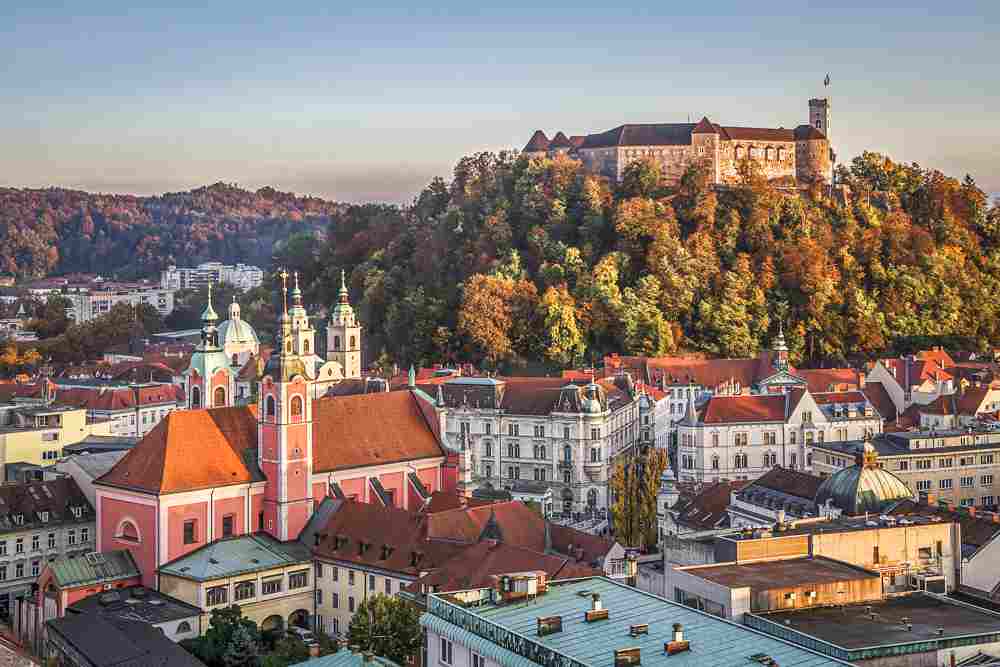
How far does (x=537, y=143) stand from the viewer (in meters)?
113

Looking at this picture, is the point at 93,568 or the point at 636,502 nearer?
the point at 93,568

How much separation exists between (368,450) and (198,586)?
9.67 m

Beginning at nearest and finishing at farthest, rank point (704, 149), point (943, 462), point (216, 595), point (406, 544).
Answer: point (406, 544), point (216, 595), point (943, 462), point (704, 149)

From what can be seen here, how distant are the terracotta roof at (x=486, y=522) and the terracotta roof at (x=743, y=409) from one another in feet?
69.7

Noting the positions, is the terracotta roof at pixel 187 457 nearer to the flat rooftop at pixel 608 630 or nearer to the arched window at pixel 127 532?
the arched window at pixel 127 532

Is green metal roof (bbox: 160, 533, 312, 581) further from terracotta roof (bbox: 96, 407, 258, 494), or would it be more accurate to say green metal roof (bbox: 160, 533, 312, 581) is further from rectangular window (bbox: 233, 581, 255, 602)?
terracotta roof (bbox: 96, 407, 258, 494)

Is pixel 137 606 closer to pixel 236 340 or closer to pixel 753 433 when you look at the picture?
pixel 753 433

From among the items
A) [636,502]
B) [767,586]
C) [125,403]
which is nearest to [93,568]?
[636,502]

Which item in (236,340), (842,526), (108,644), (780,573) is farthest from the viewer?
(236,340)

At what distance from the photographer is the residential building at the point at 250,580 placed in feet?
144

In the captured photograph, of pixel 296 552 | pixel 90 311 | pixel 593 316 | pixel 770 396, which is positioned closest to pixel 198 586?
pixel 296 552

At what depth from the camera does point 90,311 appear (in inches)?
6206

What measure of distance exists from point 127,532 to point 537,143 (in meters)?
72.2

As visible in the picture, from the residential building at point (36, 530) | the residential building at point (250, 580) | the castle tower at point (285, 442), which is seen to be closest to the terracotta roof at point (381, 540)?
the residential building at point (250, 580)
